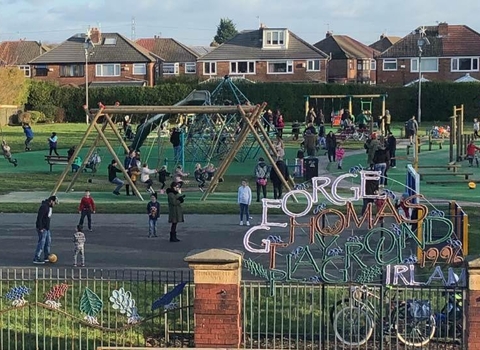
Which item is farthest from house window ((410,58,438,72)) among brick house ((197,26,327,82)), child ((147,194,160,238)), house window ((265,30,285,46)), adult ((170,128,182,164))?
child ((147,194,160,238))

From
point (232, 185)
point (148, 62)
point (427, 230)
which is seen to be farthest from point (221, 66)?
point (427, 230)

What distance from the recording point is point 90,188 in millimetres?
33000

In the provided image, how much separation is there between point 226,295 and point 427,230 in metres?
5.15

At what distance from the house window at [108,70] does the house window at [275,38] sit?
1450 centimetres

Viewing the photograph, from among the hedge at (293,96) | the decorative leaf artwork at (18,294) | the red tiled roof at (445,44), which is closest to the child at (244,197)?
the decorative leaf artwork at (18,294)

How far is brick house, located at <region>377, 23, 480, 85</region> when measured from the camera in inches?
3140

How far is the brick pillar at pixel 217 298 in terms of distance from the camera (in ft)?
42.1

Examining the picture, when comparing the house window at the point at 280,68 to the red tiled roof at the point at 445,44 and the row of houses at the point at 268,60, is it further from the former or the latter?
the red tiled roof at the point at 445,44

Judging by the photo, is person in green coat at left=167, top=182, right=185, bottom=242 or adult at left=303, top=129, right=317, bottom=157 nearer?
person in green coat at left=167, top=182, right=185, bottom=242

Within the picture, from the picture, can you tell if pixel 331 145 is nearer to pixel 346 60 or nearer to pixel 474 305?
pixel 474 305

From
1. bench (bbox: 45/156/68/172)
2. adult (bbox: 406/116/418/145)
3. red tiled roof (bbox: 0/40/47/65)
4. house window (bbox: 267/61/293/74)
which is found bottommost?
bench (bbox: 45/156/68/172)

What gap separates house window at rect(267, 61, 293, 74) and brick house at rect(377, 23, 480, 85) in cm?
773

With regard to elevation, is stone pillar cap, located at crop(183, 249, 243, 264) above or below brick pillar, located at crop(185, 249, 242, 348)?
above

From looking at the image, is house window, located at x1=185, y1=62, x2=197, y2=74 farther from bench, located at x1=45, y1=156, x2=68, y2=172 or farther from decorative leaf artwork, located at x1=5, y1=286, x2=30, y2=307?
decorative leaf artwork, located at x1=5, y1=286, x2=30, y2=307
